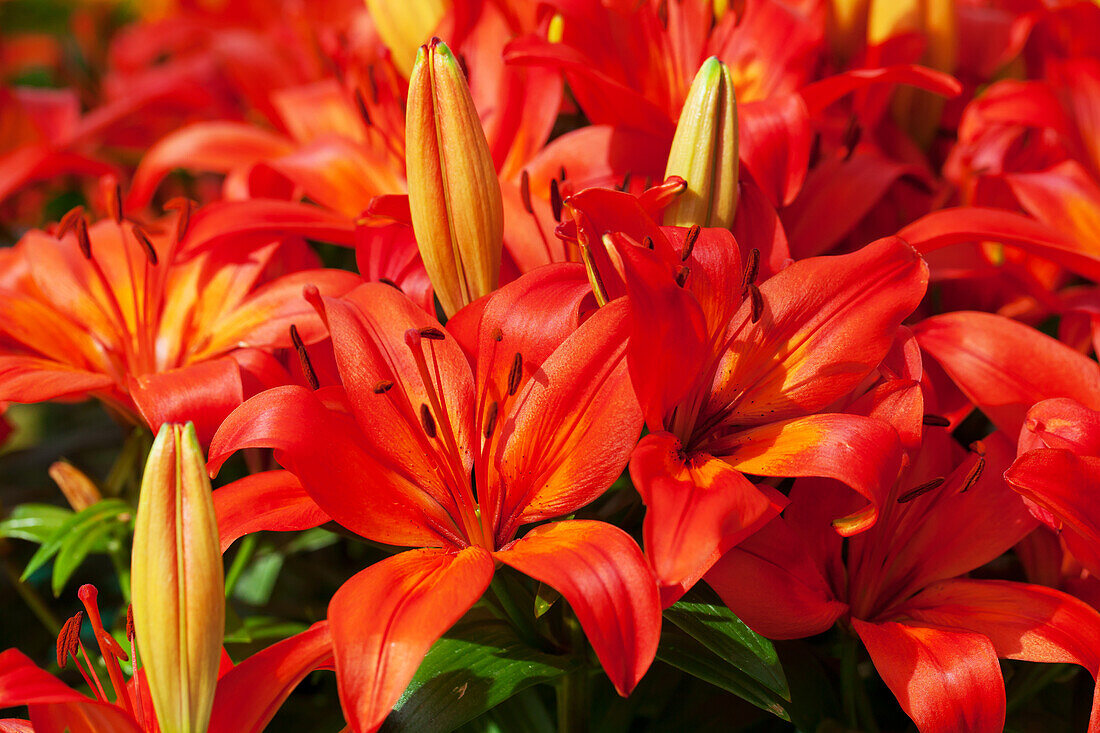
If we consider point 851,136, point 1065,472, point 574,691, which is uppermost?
point 851,136

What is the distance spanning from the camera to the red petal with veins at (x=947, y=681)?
45 cm

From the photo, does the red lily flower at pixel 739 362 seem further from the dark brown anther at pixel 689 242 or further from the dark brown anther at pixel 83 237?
the dark brown anther at pixel 83 237

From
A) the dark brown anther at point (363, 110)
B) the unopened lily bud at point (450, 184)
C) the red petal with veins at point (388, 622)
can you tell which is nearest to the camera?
the red petal with veins at point (388, 622)

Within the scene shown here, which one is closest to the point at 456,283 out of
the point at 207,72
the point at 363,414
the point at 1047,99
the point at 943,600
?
the point at 363,414

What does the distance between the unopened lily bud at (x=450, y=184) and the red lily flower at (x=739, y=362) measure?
70 mm

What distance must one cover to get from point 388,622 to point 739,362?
22 cm

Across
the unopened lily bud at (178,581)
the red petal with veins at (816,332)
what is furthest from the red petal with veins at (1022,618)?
the unopened lily bud at (178,581)

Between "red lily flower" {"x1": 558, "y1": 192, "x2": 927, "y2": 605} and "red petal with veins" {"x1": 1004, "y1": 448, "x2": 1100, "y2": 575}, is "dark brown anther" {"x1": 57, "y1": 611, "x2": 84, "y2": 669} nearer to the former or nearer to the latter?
"red lily flower" {"x1": 558, "y1": 192, "x2": 927, "y2": 605}

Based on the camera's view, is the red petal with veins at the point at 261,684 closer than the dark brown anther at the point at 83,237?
Yes

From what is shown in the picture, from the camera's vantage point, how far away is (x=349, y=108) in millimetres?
815

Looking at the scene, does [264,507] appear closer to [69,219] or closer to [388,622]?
[388,622]

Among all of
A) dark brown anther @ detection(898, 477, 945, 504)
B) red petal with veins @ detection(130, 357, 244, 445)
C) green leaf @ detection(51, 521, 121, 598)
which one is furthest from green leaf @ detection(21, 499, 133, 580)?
dark brown anther @ detection(898, 477, 945, 504)

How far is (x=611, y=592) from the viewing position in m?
0.41

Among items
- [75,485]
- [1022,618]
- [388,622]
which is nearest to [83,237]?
[75,485]
